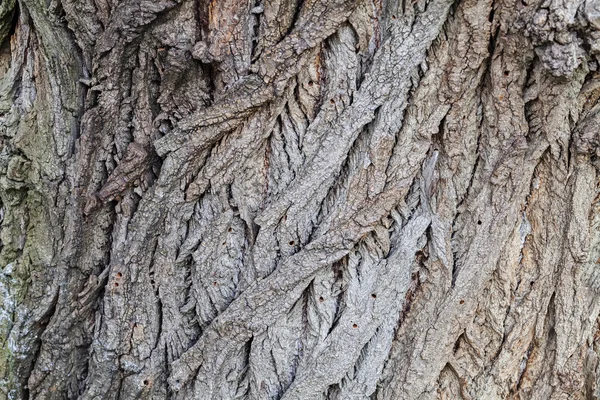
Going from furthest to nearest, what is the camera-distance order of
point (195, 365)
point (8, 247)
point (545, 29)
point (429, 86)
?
point (8, 247)
point (195, 365)
point (429, 86)
point (545, 29)

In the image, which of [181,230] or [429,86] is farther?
[181,230]

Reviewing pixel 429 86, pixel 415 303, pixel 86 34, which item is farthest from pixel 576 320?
pixel 86 34

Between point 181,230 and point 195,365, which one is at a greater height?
point 181,230

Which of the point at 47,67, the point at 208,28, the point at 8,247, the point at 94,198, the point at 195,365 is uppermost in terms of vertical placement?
the point at 208,28

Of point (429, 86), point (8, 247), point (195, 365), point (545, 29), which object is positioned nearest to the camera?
point (545, 29)

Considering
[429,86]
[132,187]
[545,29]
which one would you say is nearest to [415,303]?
[429,86]

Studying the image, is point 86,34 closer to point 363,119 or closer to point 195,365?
point 363,119
